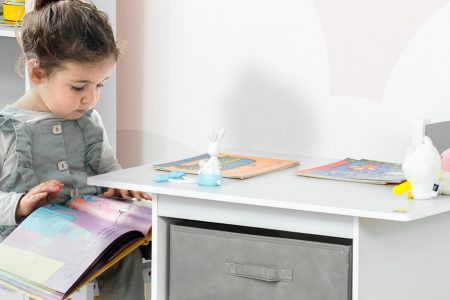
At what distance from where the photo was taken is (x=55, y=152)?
1.80 meters

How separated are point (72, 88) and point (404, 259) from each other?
744mm

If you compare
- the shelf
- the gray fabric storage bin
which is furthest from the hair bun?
the gray fabric storage bin

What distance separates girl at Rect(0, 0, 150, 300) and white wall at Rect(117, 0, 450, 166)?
0.44 meters

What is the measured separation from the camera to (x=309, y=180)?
1650mm

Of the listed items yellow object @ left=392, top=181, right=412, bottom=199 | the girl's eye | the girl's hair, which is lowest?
yellow object @ left=392, top=181, right=412, bottom=199

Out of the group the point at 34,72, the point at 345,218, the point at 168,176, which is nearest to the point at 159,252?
the point at 168,176

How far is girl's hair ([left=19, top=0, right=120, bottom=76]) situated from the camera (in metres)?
1.76

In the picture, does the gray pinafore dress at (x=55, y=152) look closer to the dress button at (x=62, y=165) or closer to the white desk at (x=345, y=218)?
the dress button at (x=62, y=165)

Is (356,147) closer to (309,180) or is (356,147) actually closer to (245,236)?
(309,180)

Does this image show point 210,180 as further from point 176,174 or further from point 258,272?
point 258,272

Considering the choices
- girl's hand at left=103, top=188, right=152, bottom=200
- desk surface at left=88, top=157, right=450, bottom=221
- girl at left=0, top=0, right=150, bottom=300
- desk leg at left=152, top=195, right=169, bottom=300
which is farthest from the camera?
girl's hand at left=103, top=188, right=152, bottom=200

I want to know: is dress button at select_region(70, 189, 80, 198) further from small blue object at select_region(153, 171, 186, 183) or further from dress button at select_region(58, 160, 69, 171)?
small blue object at select_region(153, 171, 186, 183)

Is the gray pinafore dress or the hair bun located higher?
the hair bun

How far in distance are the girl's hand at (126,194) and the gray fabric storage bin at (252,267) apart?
26 cm
